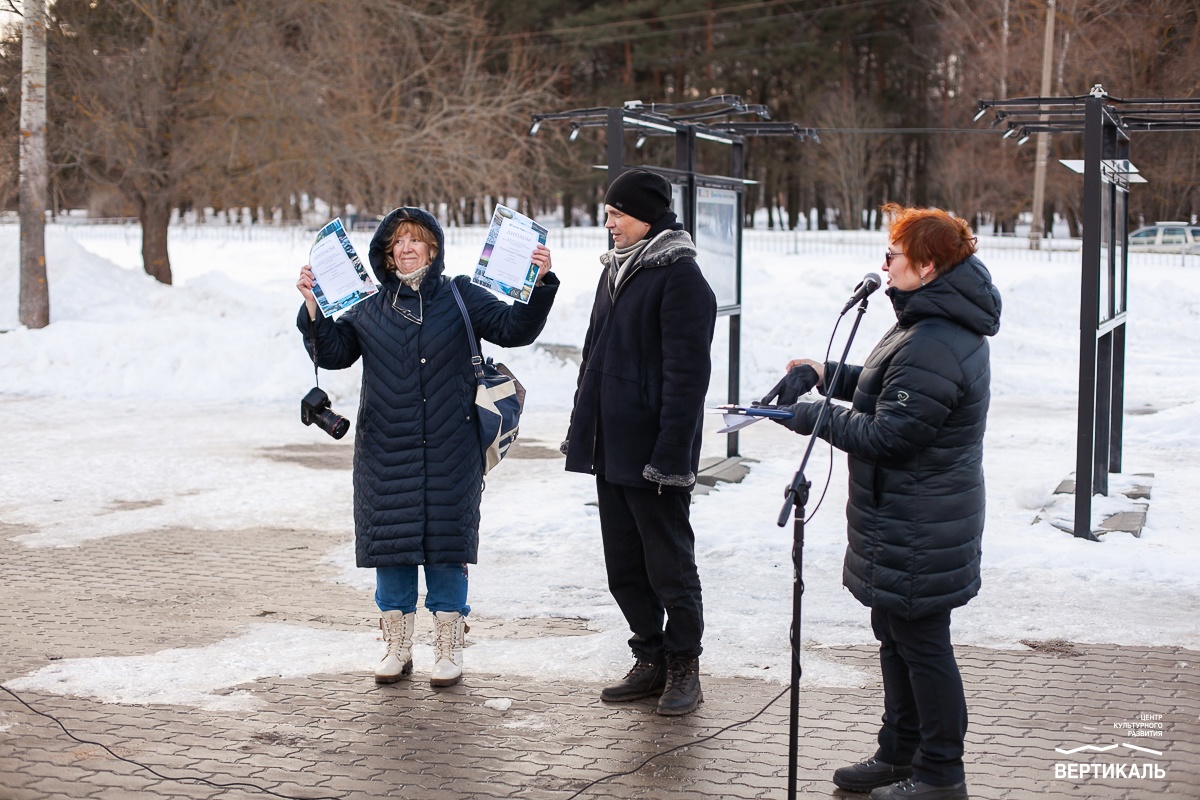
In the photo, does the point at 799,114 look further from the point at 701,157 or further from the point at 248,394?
the point at 248,394

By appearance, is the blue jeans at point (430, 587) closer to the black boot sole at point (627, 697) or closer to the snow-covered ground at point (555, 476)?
the snow-covered ground at point (555, 476)

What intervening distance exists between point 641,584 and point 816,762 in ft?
3.27

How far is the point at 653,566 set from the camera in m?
4.81

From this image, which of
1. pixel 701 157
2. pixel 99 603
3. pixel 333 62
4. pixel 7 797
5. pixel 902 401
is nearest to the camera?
pixel 902 401

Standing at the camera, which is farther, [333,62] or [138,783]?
[333,62]

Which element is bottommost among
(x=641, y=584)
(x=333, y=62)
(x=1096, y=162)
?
(x=641, y=584)

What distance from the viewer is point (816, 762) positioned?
14.4ft

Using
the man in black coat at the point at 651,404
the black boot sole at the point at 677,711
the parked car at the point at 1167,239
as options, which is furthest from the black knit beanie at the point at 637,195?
the parked car at the point at 1167,239

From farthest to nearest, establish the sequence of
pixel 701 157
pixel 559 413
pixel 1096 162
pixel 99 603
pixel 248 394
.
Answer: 1. pixel 701 157
2. pixel 248 394
3. pixel 559 413
4. pixel 1096 162
5. pixel 99 603

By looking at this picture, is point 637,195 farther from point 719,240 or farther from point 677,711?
point 719,240

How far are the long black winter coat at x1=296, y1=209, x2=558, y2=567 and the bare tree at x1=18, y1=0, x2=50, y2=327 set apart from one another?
576 inches

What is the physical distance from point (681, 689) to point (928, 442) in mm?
1633

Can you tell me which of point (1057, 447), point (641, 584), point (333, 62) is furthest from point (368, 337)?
point (333, 62)

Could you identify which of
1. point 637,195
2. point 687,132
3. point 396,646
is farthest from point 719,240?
point 396,646
